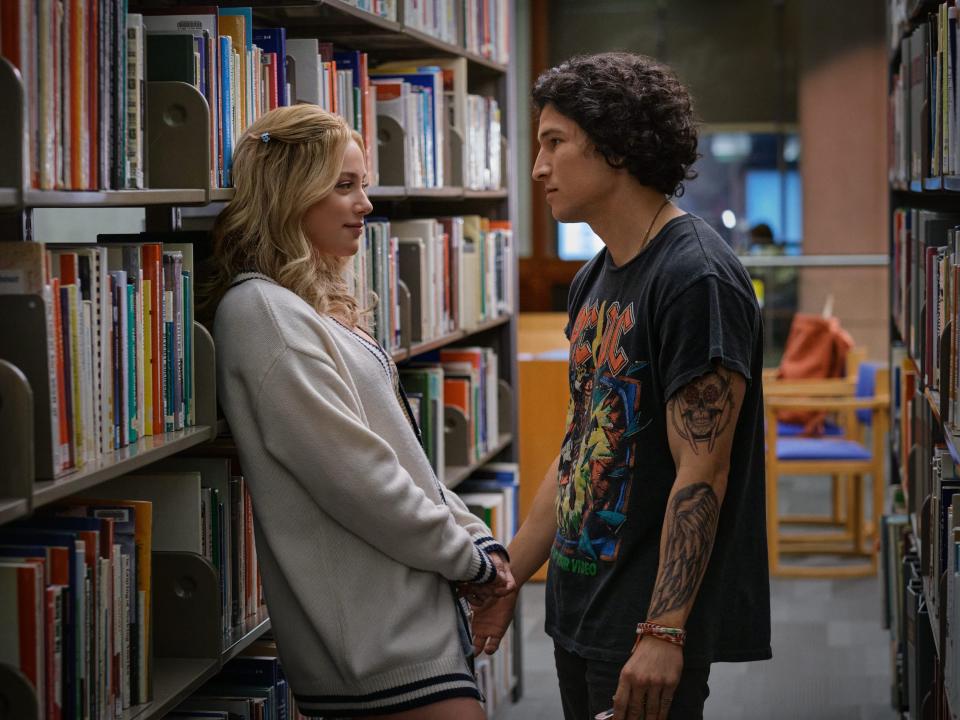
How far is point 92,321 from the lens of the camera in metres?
1.65

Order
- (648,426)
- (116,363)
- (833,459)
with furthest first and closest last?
(833,459)
(648,426)
(116,363)

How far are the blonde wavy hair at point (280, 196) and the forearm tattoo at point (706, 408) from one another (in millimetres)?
587

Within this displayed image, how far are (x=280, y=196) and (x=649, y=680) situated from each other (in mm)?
887

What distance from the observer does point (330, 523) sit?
6.32ft

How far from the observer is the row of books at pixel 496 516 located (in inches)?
140

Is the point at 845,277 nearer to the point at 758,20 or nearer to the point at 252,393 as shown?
the point at 758,20

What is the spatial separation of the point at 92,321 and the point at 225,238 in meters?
0.40

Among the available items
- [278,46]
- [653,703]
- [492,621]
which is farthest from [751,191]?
[653,703]

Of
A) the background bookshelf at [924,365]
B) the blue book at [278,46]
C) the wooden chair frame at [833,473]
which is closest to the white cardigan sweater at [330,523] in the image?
the blue book at [278,46]

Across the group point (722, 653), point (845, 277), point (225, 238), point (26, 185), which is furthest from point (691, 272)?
point (845, 277)

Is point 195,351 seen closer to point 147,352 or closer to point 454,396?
point 147,352

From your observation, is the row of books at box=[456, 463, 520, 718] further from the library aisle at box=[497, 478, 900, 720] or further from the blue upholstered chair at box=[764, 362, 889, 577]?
the blue upholstered chair at box=[764, 362, 889, 577]

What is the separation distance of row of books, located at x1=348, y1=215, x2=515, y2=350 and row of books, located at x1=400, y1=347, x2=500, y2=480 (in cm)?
Answer: 11

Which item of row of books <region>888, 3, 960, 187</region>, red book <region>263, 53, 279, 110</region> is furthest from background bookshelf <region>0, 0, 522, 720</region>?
row of books <region>888, 3, 960, 187</region>
